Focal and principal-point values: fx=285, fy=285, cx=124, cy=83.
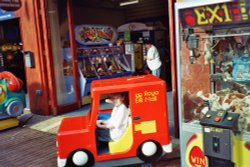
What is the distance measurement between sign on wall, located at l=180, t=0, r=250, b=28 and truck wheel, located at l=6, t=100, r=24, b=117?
377 centimetres

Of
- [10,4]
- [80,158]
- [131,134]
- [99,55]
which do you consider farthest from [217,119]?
[99,55]

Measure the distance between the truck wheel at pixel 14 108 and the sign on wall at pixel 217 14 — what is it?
3766 millimetres

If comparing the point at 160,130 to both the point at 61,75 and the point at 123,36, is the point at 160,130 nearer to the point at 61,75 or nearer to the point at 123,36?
the point at 61,75

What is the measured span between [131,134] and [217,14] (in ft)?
5.32

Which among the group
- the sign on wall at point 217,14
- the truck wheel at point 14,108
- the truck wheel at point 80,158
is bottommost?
the truck wheel at point 80,158

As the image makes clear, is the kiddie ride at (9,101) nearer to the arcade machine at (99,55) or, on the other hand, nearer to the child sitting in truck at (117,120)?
the arcade machine at (99,55)

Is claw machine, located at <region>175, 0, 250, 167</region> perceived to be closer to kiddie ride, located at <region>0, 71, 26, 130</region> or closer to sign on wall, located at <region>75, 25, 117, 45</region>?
kiddie ride, located at <region>0, 71, 26, 130</region>

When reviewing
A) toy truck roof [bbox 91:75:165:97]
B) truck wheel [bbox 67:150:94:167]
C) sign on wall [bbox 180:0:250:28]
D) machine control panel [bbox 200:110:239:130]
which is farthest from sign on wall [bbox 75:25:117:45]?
machine control panel [bbox 200:110:239:130]

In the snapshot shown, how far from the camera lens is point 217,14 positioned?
2.68 meters

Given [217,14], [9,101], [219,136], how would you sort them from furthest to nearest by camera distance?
[9,101], [217,14], [219,136]

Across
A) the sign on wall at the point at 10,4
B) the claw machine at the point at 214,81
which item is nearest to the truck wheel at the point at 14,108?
the sign on wall at the point at 10,4

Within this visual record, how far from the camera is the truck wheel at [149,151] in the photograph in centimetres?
333

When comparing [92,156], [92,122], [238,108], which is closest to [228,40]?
[238,108]

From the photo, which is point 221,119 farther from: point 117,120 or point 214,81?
point 117,120
